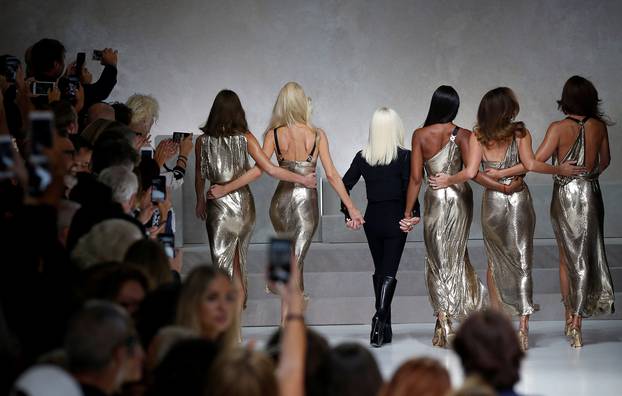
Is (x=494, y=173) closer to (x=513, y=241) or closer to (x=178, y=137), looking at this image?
(x=513, y=241)

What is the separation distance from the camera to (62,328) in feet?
13.3

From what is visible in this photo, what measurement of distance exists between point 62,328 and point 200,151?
4179mm

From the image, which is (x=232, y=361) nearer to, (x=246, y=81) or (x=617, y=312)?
(x=617, y=312)

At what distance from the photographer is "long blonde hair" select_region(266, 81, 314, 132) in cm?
820

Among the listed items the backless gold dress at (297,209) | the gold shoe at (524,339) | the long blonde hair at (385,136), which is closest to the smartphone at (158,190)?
the backless gold dress at (297,209)

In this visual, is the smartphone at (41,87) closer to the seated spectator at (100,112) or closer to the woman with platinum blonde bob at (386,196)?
the seated spectator at (100,112)

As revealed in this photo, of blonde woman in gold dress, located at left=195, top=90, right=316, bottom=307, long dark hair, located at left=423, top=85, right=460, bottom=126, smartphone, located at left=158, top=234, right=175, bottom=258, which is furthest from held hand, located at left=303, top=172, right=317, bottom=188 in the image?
smartphone, located at left=158, top=234, right=175, bottom=258

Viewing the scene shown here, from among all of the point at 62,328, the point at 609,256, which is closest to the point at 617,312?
the point at 609,256

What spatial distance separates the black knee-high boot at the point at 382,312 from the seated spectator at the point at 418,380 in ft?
15.8

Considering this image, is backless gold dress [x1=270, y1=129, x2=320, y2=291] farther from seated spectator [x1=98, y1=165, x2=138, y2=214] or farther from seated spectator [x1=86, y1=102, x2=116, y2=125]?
seated spectator [x1=98, y1=165, x2=138, y2=214]

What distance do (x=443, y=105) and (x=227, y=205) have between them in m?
1.52

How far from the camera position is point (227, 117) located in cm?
800

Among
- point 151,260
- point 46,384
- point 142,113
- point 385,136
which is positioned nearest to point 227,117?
point 142,113

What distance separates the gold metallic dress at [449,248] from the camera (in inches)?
320
